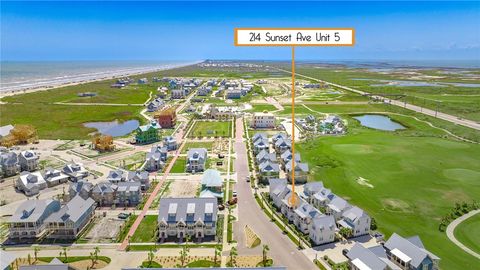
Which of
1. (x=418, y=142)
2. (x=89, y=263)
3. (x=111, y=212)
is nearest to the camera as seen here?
(x=89, y=263)

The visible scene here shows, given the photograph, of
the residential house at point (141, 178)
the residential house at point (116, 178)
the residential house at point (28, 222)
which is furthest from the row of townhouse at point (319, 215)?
the residential house at point (28, 222)

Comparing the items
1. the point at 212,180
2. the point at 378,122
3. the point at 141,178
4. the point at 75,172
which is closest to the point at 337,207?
the point at 212,180

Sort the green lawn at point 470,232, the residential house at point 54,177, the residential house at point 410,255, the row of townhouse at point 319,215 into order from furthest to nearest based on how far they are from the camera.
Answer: the residential house at point 54,177 < the row of townhouse at point 319,215 < the green lawn at point 470,232 < the residential house at point 410,255

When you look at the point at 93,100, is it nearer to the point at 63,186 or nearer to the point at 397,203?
the point at 63,186

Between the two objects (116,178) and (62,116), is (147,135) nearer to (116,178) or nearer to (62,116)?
(116,178)

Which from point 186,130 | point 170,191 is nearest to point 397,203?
point 170,191

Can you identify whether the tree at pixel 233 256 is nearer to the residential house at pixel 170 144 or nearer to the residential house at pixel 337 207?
the residential house at pixel 337 207
